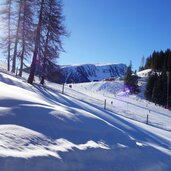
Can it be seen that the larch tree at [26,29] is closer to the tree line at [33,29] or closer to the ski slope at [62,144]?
the tree line at [33,29]

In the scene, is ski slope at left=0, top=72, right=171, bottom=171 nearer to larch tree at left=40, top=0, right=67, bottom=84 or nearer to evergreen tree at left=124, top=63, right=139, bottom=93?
larch tree at left=40, top=0, right=67, bottom=84

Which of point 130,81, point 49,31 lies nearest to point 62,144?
point 49,31

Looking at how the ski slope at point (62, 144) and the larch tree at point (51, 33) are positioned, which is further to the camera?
the larch tree at point (51, 33)

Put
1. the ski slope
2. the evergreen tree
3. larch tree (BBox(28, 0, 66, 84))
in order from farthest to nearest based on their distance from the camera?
the evergreen tree → larch tree (BBox(28, 0, 66, 84)) → the ski slope

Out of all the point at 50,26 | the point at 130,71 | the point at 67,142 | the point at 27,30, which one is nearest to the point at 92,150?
the point at 67,142

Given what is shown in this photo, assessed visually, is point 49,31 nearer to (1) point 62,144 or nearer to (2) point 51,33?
(2) point 51,33

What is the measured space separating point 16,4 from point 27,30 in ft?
11.1

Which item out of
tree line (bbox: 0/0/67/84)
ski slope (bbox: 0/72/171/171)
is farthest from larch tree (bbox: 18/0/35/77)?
ski slope (bbox: 0/72/171/171)

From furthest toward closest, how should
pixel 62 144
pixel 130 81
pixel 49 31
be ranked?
pixel 130 81 → pixel 49 31 → pixel 62 144

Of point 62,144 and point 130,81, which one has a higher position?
point 130,81

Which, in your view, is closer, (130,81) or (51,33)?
(51,33)

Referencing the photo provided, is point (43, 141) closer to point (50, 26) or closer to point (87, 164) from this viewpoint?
point (87, 164)

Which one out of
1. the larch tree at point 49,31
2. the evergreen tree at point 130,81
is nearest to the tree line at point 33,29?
the larch tree at point 49,31

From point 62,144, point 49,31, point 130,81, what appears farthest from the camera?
point 130,81
